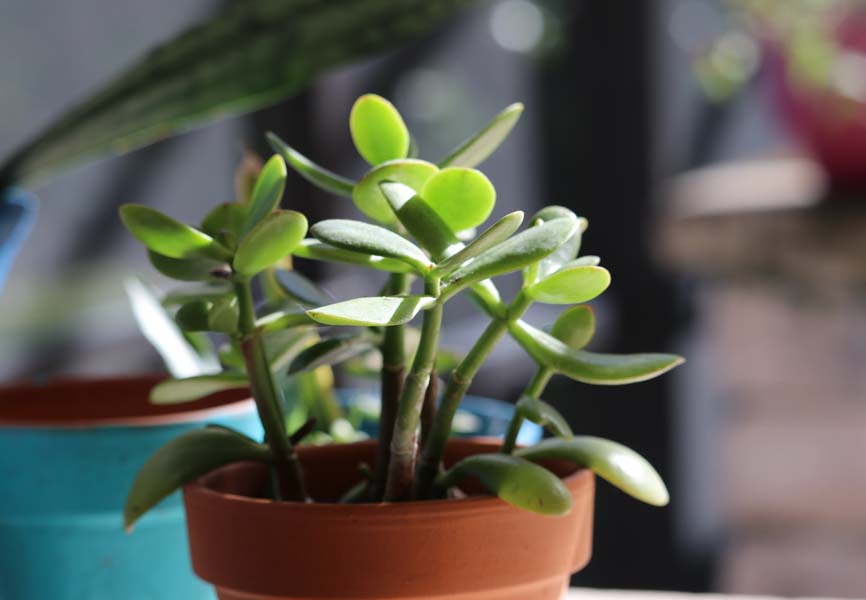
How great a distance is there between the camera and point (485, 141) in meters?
0.29

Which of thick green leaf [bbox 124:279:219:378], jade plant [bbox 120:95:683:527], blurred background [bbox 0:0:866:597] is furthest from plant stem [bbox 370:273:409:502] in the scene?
blurred background [bbox 0:0:866:597]

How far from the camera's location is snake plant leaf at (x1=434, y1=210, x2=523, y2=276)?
0.79ft

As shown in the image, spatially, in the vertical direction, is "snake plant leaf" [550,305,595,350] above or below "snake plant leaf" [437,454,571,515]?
above

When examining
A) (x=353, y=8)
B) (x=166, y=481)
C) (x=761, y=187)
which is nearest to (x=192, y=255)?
(x=166, y=481)

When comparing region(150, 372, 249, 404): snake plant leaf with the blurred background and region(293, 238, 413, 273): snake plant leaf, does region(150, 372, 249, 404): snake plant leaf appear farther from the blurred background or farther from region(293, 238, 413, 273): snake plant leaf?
the blurred background

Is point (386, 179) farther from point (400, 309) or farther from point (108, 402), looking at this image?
point (108, 402)

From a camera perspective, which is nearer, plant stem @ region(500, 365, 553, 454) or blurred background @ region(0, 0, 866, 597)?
plant stem @ region(500, 365, 553, 454)

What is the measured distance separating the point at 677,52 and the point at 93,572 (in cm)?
196

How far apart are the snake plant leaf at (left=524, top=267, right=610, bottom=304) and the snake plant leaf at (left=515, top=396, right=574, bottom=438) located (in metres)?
0.03

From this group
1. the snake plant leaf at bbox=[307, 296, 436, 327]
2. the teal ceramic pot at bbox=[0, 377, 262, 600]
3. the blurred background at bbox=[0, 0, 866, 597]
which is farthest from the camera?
the blurred background at bbox=[0, 0, 866, 597]

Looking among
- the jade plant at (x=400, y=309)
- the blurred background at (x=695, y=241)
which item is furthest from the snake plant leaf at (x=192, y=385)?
the blurred background at (x=695, y=241)

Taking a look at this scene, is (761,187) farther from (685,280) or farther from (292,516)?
(292,516)

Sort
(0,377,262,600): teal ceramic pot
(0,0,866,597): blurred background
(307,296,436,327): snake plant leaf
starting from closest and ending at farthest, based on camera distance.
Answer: (307,296,436,327): snake plant leaf → (0,377,262,600): teal ceramic pot → (0,0,866,597): blurred background

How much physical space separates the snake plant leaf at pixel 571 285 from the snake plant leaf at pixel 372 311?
0.03 m
